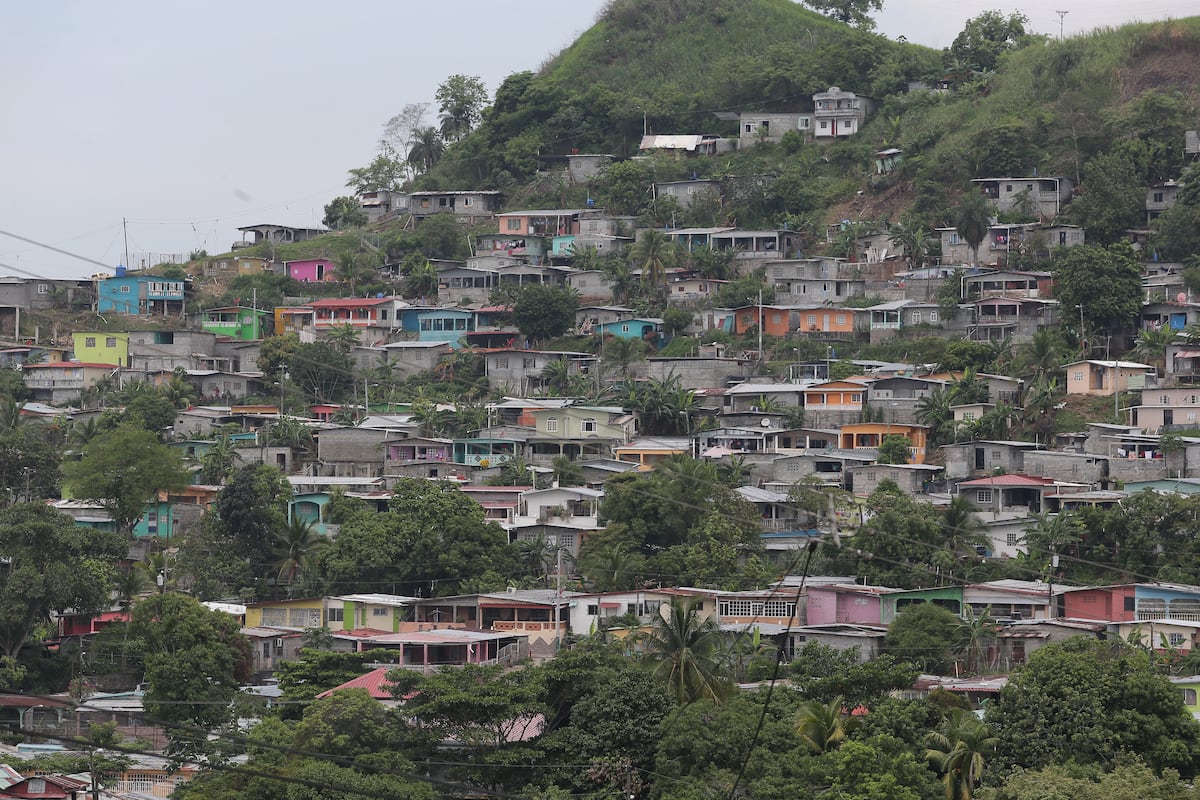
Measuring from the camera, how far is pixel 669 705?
2934 centimetres

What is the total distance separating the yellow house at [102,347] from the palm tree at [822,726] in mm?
35091

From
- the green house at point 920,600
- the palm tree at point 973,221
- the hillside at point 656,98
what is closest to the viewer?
the green house at point 920,600

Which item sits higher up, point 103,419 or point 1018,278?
point 1018,278

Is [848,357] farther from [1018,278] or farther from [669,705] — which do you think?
[669,705]

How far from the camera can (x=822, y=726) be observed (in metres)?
29.1

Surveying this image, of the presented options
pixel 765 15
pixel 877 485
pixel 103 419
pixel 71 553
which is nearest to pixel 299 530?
pixel 71 553

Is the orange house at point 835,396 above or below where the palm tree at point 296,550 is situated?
above

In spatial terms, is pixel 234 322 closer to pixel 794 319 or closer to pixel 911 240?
pixel 794 319

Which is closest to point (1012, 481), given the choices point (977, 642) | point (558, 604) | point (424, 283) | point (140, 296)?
point (977, 642)

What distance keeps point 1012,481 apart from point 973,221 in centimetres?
1529

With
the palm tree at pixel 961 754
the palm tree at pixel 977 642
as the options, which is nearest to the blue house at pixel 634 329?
the palm tree at pixel 977 642

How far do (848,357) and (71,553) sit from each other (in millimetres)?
25607

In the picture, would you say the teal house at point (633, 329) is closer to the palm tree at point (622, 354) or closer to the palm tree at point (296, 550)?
the palm tree at point (622, 354)

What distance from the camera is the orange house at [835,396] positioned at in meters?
50.9
